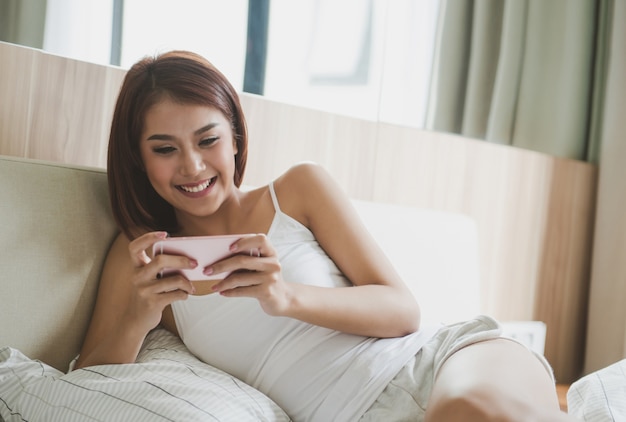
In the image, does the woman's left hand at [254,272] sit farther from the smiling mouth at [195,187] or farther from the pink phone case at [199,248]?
the smiling mouth at [195,187]

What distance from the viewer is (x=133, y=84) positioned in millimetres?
1487

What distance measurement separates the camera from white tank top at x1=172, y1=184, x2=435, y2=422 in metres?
1.34

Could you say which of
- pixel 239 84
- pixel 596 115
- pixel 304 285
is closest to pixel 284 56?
pixel 239 84

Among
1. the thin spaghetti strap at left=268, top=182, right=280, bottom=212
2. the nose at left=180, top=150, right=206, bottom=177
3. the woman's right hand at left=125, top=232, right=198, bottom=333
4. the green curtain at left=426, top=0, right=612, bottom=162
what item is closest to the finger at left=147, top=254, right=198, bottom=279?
the woman's right hand at left=125, top=232, right=198, bottom=333

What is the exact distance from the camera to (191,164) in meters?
1.43

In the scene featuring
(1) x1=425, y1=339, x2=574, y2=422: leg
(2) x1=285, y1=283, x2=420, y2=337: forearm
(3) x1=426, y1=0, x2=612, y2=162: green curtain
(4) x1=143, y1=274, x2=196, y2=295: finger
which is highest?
Answer: (3) x1=426, y1=0, x2=612, y2=162: green curtain

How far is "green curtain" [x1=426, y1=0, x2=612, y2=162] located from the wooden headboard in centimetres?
18

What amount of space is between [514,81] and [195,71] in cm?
187

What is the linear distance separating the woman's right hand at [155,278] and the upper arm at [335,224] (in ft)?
1.33

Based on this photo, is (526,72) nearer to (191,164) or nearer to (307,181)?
(307,181)

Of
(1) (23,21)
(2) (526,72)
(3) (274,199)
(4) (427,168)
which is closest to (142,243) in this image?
(3) (274,199)

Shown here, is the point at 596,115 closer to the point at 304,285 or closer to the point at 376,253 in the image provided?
the point at 376,253

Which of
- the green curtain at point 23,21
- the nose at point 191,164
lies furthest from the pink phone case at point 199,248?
the green curtain at point 23,21

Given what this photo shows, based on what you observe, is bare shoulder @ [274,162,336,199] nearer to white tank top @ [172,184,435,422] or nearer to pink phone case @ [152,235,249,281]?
white tank top @ [172,184,435,422]
